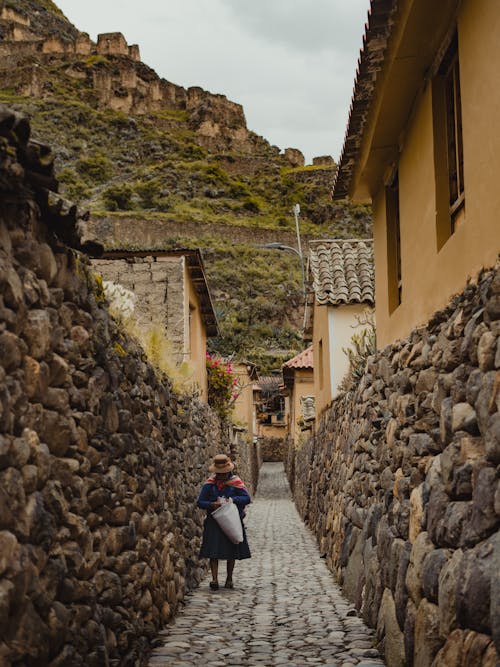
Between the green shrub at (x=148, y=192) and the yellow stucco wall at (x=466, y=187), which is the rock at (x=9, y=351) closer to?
the yellow stucco wall at (x=466, y=187)

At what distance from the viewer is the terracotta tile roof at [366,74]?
19.1 feet

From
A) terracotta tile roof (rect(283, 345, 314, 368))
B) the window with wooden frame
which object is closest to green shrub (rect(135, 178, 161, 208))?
terracotta tile roof (rect(283, 345, 314, 368))

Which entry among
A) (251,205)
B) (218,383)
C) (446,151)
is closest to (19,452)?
(446,151)

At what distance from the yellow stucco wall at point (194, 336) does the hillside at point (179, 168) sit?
34.9 metres

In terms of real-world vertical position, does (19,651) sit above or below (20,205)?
below

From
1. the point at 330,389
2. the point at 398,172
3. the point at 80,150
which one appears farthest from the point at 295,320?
the point at 398,172

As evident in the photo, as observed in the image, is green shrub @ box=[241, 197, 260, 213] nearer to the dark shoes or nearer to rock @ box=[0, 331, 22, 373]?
the dark shoes

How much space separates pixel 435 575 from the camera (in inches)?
196

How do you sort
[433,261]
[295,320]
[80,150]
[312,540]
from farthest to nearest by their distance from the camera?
1. [80,150]
2. [295,320]
3. [312,540]
4. [433,261]

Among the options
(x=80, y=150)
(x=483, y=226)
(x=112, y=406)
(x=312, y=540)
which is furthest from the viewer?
(x=80, y=150)

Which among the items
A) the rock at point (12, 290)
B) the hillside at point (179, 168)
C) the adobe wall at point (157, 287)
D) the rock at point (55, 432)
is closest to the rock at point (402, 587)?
the rock at point (55, 432)

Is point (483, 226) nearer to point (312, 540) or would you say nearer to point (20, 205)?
point (20, 205)

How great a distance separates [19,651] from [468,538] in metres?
2.36

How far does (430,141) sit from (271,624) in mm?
4671
